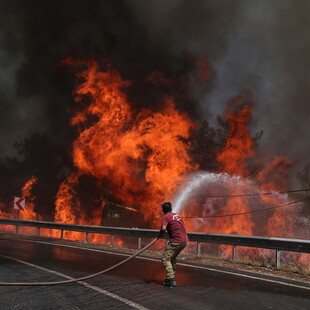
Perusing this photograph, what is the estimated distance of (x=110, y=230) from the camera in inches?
477

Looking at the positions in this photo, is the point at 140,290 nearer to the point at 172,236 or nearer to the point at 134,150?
the point at 172,236

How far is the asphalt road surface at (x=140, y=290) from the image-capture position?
15.4ft

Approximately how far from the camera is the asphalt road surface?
185 inches

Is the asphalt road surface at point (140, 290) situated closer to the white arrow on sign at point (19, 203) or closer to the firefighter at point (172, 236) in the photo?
the firefighter at point (172, 236)

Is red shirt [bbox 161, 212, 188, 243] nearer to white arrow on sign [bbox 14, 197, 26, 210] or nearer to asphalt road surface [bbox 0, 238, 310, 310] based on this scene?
asphalt road surface [bbox 0, 238, 310, 310]

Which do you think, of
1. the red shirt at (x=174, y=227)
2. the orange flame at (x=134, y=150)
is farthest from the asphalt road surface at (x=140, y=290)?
the orange flame at (x=134, y=150)

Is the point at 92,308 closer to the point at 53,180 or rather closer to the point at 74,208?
the point at 74,208

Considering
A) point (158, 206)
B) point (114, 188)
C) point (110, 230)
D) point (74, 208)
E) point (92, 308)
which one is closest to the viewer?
point (92, 308)

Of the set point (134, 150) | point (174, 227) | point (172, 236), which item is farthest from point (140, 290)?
point (134, 150)

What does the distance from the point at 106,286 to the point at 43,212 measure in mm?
25878

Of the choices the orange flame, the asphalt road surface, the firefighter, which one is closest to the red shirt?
the firefighter

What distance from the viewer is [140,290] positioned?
5.50m

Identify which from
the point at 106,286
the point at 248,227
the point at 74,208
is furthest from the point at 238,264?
the point at 74,208

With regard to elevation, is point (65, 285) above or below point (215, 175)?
below
